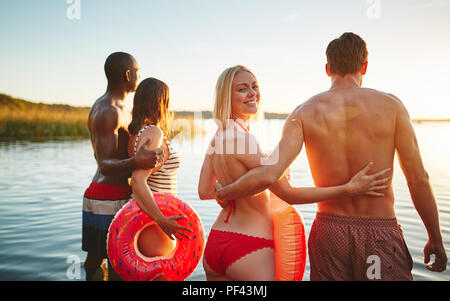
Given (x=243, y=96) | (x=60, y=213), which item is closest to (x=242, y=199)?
(x=243, y=96)

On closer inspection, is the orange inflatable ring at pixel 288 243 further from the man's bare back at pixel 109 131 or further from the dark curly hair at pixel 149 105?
the man's bare back at pixel 109 131

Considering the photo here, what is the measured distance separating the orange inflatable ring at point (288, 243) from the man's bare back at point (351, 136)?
249mm

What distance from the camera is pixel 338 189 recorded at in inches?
88.4

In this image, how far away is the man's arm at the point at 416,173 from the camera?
2.25 metres

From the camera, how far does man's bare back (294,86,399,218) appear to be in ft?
7.41

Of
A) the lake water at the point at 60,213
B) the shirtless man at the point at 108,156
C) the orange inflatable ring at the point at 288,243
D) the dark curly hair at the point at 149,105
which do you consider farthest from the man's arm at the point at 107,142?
the orange inflatable ring at the point at 288,243

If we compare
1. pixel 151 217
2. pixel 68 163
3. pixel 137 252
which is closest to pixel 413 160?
pixel 151 217

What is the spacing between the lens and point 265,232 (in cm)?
235

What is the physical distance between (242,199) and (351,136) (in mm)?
801

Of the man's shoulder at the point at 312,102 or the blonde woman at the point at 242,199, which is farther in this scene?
the man's shoulder at the point at 312,102

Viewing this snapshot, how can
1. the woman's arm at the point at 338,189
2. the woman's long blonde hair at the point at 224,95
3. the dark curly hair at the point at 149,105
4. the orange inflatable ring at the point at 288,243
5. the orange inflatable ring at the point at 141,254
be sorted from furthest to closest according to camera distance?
the dark curly hair at the point at 149,105 < the orange inflatable ring at the point at 141,254 < the woman's long blonde hair at the point at 224,95 < the orange inflatable ring at the point at 288,243 < the woman's arm at the point at 338,189

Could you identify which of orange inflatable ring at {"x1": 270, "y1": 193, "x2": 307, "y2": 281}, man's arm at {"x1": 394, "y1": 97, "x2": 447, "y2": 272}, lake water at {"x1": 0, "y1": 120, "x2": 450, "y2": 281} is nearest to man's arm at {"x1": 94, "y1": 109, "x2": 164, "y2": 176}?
lake water at {"x1": 0, "y1": 120, "x2": 450, "y2": 281}

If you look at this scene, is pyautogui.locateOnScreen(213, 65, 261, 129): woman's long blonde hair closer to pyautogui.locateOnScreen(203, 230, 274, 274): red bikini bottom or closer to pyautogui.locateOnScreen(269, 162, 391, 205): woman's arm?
pyautogui.locateOnScreen(269, 162, 391, 205): woman's arm
